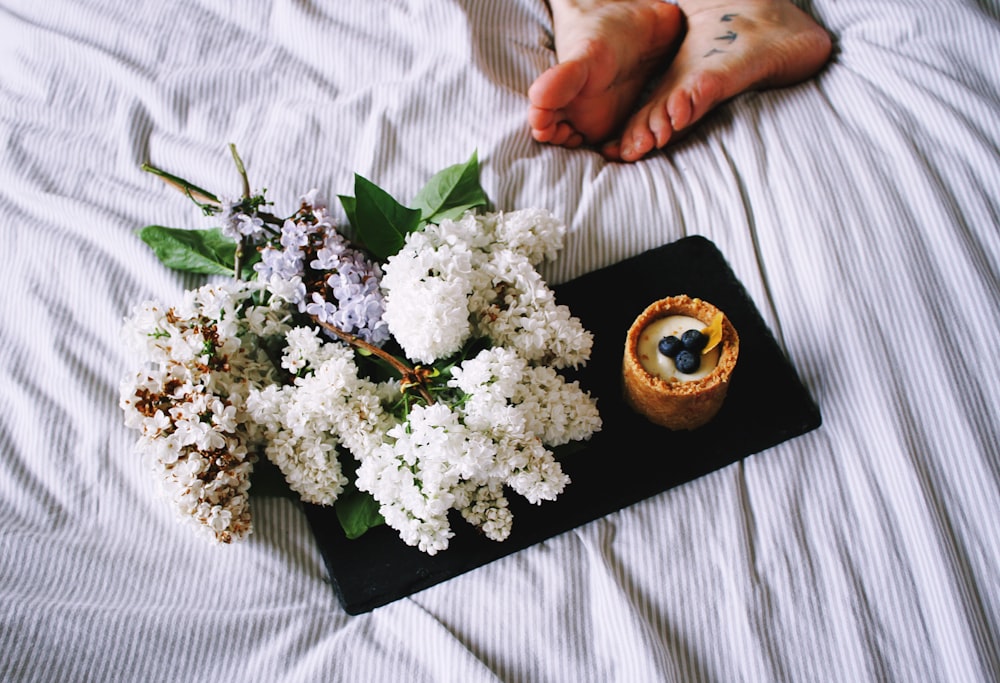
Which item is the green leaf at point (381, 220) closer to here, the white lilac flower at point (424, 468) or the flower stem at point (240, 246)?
the flower stem at point (240, 246)

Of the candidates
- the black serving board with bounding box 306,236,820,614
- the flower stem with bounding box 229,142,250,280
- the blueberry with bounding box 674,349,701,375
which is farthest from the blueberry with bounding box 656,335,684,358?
the flower stem with bounding box 229,142,250,280

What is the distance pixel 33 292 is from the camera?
824mm

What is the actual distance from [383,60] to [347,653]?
72 cm

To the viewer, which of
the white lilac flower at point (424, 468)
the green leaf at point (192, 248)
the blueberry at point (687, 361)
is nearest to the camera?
the white lilac flower at point (424, 468)

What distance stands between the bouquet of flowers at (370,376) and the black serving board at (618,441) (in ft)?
0.11

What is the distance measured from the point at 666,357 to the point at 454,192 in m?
0.30

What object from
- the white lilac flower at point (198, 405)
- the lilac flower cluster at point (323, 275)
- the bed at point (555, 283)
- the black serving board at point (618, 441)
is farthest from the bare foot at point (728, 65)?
the white lilac flower at point (198, 405)

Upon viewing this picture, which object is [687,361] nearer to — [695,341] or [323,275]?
[695,341]

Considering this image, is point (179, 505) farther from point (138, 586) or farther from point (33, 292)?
point (33, 292)

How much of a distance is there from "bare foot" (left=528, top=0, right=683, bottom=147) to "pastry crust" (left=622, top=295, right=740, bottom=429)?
1.05 feet

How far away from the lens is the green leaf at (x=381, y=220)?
2.47ft

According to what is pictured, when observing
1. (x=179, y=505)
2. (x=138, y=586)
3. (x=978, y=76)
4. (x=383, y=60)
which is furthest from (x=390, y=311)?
(x=978, y=76)

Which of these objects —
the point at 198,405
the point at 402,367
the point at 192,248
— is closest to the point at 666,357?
the point at 402,367

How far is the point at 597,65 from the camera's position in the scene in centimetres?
92
